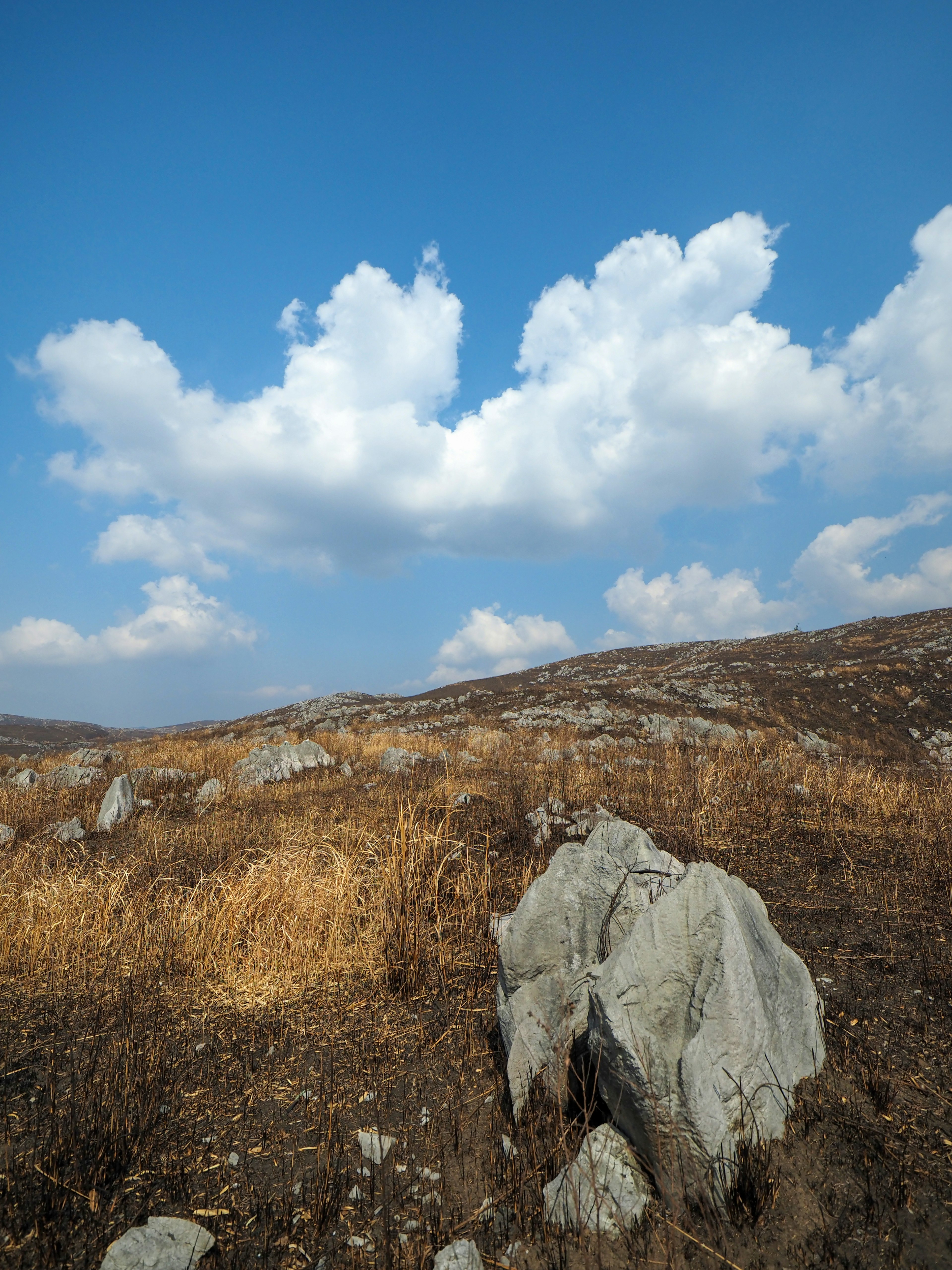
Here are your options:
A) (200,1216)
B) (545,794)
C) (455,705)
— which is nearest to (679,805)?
(545,794)

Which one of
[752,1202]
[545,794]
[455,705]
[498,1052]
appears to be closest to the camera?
[752,1202]

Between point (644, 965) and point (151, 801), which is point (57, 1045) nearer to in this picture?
point (644, 965)

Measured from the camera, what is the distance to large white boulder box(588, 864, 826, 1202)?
7.69ft

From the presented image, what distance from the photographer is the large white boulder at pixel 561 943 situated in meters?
3.06

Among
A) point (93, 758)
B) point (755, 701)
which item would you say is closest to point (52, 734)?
point (93, 758)

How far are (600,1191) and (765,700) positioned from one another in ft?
94.3

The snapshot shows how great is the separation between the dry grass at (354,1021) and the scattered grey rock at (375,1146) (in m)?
0.11

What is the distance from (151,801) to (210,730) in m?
26.4

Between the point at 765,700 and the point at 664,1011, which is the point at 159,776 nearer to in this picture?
the point at 664,1011

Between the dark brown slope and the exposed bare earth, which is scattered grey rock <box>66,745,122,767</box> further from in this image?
the dark brown slope

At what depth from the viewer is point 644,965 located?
270cm

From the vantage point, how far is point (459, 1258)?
211 centimetres

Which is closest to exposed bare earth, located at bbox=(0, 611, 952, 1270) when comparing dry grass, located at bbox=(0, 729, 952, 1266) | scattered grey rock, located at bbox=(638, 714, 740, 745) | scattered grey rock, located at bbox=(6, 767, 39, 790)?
dry grass, located at bbox=(0, 729, 952, 1266)

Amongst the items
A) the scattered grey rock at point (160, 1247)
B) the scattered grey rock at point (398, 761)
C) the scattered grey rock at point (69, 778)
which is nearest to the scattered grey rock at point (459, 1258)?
the scattered grey rock at point (160, 1247)
